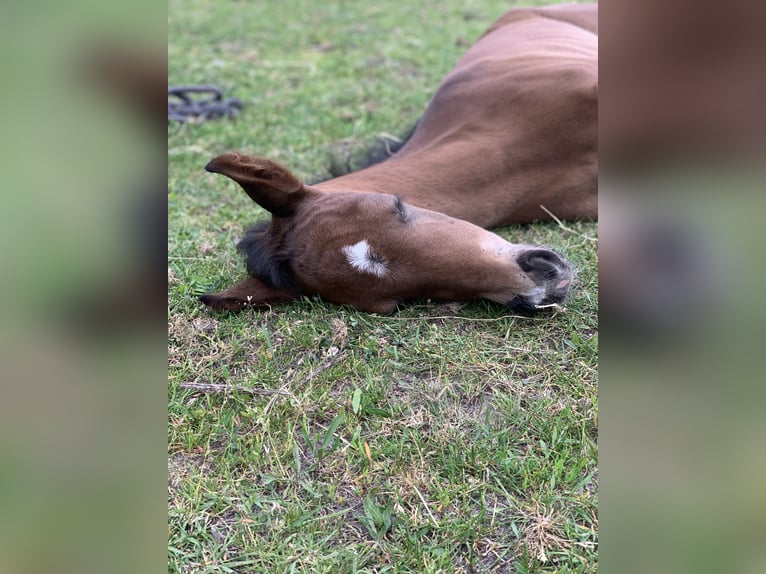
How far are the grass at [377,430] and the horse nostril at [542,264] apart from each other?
0.58ft

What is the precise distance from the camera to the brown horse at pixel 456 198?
8.73 feet

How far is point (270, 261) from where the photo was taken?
9.20 feet

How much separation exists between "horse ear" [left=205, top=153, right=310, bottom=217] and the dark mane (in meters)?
0.13

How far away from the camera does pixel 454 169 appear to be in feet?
11.1

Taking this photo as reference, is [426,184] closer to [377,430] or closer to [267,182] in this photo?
[267,182]

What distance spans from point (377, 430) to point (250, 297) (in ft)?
3.18

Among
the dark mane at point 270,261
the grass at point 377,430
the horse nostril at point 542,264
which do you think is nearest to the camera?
the grass at point 377,430

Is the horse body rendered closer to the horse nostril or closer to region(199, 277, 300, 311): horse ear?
region(199, 277, 300, 311): horse ear

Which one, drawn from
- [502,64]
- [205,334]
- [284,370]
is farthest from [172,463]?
[502,64]
